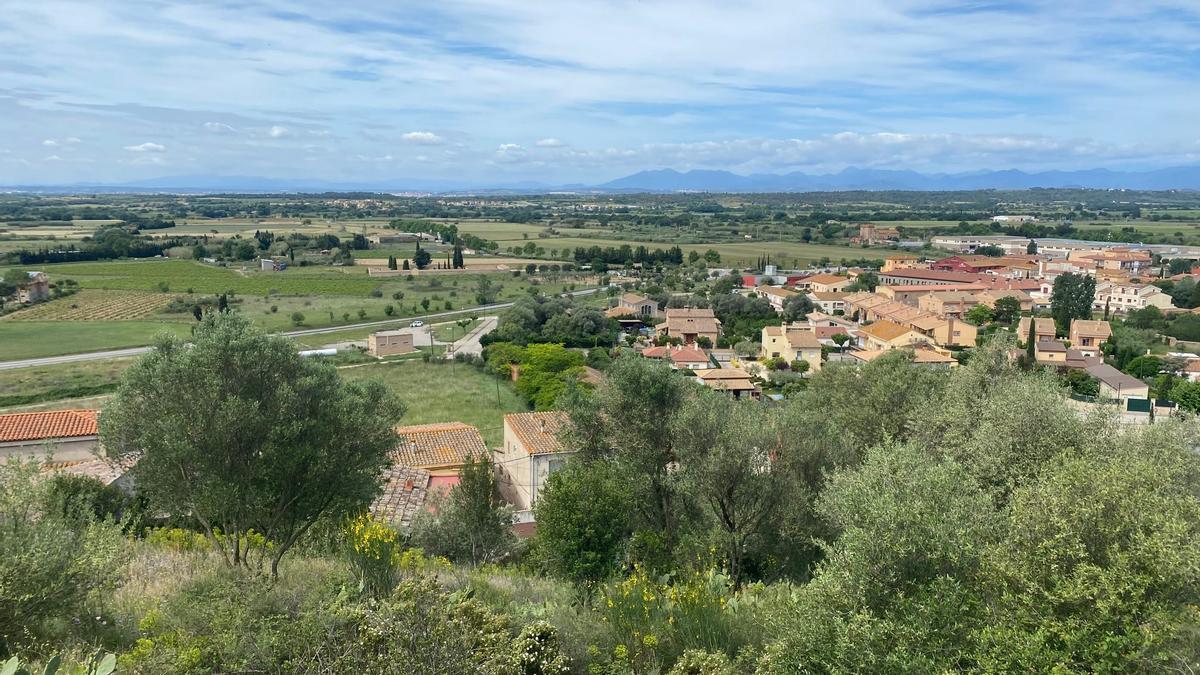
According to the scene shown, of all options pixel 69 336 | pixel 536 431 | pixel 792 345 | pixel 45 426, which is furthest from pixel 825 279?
pixel 45 426

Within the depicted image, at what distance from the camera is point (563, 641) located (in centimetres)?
735

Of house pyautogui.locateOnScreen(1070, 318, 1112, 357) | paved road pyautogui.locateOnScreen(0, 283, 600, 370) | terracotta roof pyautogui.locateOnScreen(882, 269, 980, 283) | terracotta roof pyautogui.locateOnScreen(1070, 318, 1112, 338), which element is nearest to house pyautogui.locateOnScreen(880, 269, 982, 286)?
terracotta roof pyautogui.locateOnScreen(882, 269, 980, 283)

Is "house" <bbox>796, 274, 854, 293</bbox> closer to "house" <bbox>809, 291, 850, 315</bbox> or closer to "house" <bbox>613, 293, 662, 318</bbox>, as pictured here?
"house" <bbox>809, 291, 850, 315</bbox>

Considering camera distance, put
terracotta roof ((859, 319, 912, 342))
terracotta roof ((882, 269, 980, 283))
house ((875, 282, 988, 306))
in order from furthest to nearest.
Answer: terracotta roof ((882, 269, 980, 283)), house ((875, 282, 988, 306)), terracotta roof ((859, 319, 912, 342))

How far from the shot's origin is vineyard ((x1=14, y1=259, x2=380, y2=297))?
6867 cm

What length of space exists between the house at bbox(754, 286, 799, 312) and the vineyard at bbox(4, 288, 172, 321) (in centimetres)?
4937

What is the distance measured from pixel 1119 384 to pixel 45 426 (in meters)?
44.0

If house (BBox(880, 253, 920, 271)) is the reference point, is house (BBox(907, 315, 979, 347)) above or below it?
below

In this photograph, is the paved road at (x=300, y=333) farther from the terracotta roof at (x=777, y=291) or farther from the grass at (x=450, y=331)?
the terracotta roof at (x=777, y=291)

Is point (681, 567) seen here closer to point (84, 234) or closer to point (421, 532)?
point (421, 532)

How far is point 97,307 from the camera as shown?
5884 centimetres

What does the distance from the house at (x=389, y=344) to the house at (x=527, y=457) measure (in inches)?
933

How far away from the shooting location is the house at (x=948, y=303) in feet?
197

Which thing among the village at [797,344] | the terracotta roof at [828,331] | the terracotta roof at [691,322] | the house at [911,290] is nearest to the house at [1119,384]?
the village at [797,344]
